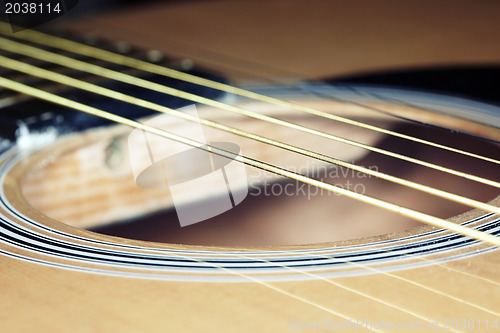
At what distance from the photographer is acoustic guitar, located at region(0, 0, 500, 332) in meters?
0.46

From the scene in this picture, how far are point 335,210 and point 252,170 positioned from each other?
0.47 feet

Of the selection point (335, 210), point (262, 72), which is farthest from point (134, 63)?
point (335, 210)

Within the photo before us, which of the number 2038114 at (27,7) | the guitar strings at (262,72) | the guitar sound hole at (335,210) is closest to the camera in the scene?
the guitar sound hole at (335,210)

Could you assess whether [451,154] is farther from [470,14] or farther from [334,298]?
[470,14]

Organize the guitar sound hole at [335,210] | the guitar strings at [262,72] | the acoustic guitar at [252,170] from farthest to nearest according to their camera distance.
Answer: the guitar strings at [262,72] < the guitar sound hole at [335,210] < the acoustic guitar at [252,170]

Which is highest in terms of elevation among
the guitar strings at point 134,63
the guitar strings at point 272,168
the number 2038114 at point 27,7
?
the number 2038114 at point 27,7

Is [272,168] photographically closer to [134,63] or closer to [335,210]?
[335,210]

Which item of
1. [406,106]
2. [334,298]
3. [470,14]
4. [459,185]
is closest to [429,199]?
[459,185]

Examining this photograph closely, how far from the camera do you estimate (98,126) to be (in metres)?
0.85

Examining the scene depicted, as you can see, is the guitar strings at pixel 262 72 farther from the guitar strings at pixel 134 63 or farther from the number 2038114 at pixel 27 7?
the number 2038114 at pixel 27 7

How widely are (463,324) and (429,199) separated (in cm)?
39

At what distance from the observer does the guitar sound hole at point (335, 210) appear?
75 centimetres

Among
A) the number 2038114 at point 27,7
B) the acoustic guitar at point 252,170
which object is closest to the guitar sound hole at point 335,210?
the acoustic guitar at point 252,170

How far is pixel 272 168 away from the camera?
62 cm
